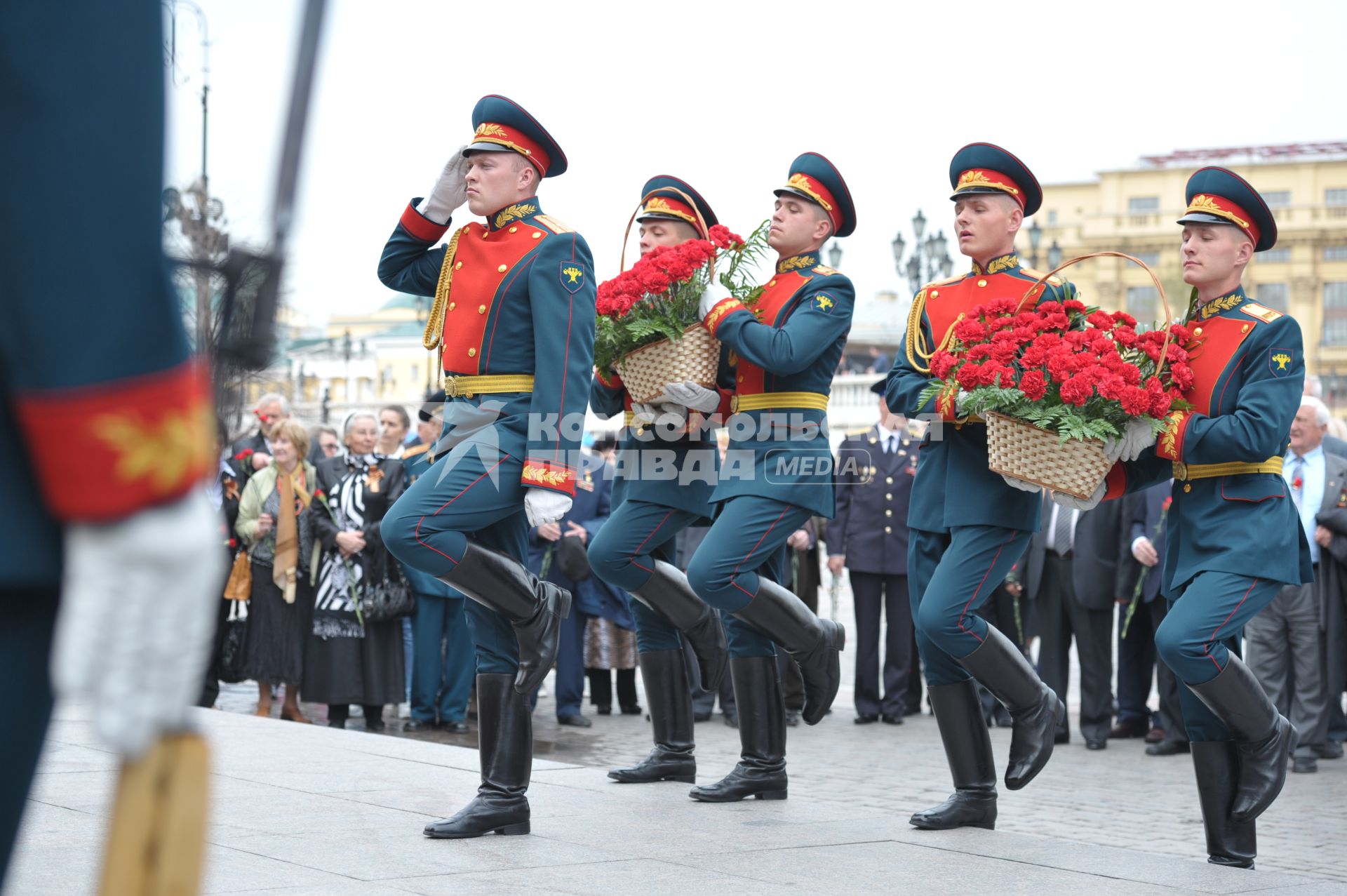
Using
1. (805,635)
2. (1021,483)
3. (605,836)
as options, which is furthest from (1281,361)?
(605,836)

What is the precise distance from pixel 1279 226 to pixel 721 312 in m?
84.7

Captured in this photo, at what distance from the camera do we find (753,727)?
20.5ft

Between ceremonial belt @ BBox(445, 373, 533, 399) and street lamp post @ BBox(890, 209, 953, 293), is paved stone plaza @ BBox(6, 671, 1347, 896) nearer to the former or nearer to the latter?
ceremonial belt @ BBox(445, 373, 533, 399)

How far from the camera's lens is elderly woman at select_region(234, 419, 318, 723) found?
34.6 ft

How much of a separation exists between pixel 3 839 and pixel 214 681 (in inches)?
373

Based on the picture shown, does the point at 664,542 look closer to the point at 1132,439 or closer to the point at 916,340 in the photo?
the point at 916,340

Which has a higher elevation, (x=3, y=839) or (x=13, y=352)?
(x=13, y=352)

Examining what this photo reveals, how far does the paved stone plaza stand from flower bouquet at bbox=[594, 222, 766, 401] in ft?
5.15

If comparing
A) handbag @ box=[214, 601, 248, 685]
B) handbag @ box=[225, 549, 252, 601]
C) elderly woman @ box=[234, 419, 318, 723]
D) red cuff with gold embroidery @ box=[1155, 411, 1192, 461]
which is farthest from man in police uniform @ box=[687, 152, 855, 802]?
handbag @ box=[214, 601, 248, 685]

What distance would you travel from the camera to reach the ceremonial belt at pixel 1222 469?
545cm

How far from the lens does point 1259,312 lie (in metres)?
5.57

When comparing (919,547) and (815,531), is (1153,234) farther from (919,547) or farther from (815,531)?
(919,547)

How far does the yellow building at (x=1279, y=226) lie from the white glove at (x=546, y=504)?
77830 millimetres

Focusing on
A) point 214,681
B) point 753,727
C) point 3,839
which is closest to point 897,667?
point 214,681
